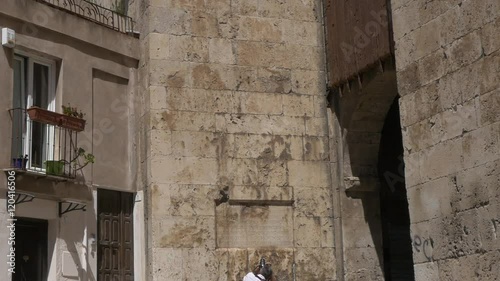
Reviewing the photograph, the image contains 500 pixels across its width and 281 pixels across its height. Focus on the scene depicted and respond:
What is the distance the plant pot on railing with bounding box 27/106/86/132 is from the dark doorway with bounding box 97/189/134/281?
1.05 metres

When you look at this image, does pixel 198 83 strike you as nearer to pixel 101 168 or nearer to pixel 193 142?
pixel 193 142

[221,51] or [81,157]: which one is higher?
[221,51]

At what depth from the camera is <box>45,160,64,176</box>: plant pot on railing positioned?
1098 cm

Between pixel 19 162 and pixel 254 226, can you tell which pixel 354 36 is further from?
pixel 19 162

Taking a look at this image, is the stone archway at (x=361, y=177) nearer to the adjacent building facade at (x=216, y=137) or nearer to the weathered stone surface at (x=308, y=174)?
the adjacent building facade at (x=216, y=137)

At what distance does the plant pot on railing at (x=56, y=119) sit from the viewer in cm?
1086

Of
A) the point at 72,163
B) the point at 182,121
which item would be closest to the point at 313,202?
the point at 182,121

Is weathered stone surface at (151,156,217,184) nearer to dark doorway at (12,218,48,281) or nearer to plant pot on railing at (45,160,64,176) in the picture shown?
plant pot on railing at (45,160,64,176)

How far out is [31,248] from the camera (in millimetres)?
11133

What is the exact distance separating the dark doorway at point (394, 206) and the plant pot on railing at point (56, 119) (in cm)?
493

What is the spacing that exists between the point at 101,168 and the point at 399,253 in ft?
16.1

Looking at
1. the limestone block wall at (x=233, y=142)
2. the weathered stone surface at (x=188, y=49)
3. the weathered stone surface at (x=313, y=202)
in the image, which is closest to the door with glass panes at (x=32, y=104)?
the limestone block wall at (x=233, y=142)

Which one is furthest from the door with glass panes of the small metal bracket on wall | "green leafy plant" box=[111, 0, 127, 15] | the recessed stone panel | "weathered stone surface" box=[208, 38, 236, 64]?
the recessed stone panel

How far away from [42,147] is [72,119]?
0.52 meters
